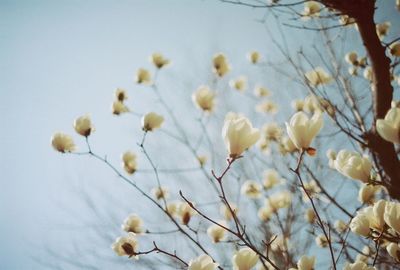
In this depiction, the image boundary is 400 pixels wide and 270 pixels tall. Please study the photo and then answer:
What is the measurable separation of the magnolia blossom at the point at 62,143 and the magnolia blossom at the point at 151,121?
63 cm

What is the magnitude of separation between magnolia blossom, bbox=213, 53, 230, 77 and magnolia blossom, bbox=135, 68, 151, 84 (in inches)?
28.4

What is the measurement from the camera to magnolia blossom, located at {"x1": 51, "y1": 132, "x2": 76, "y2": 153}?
7.94 feet

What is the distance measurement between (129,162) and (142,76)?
0.97m

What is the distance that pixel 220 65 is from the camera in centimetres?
305

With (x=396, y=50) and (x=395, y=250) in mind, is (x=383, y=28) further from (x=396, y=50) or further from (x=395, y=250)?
(x=395, y=250)

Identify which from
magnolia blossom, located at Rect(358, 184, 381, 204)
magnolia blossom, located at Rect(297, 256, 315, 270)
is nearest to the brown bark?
magnolia blossom, located at Rect(358, 184, 381, 204)

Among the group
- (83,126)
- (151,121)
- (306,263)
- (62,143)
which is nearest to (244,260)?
(306,263)

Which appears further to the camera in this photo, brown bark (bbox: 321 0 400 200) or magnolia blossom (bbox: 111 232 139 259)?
brown bark (bbox: 321 0 400 200)

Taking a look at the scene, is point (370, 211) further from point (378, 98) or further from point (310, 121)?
point (378, 98)

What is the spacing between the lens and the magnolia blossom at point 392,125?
46.7 inches

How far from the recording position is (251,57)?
3.63 m

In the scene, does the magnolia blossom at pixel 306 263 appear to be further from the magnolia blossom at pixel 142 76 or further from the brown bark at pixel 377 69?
the magnolia blossom at pixel 142 76

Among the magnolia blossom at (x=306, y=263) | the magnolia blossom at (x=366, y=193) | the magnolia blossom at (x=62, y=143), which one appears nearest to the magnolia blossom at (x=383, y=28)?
the magnolia blossom at (x=366, y=193)

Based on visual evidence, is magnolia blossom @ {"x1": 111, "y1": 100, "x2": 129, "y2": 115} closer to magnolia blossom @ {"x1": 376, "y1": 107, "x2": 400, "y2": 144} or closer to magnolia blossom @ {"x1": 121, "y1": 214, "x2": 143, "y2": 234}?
magnolia blossom @ {"x1": 121, "y1": 214, "x2": 143, "y2": 234}
